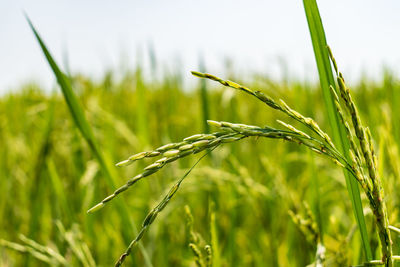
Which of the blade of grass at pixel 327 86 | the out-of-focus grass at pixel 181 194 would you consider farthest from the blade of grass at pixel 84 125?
the blade of grass at pixel 327 86

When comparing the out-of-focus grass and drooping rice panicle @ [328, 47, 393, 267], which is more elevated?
drooping rice panicle @ [328, 47, 393, 267]

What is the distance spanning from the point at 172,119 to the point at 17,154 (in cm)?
90

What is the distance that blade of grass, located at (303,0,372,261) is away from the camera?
55cm

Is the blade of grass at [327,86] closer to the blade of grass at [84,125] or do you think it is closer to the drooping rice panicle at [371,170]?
the drooping rice panicle at [371,170]

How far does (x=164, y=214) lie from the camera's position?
5.35 feet

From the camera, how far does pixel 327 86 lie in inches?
22.5

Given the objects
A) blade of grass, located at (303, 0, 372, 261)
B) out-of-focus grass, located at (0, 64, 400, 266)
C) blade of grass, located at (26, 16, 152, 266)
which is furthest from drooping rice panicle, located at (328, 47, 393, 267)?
blade of grass, located at (26, 16, 152, 266)

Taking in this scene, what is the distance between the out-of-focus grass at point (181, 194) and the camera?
1.27m

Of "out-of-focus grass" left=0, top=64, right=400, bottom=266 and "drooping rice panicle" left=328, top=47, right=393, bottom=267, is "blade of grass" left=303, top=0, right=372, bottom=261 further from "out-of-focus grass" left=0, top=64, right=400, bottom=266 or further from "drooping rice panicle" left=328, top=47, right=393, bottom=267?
"out-of-focus grass" left=0, top=64, right=400, bottom=266

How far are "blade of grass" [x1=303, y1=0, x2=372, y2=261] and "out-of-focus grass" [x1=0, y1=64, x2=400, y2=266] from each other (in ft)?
0.90

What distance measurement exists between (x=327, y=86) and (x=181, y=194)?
1.34m

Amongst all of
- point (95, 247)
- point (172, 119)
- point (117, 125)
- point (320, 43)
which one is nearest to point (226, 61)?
point (172, 119)

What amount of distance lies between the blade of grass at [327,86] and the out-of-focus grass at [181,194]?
0.27 m

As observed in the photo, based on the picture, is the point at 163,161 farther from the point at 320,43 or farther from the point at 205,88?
the point at 205,88
